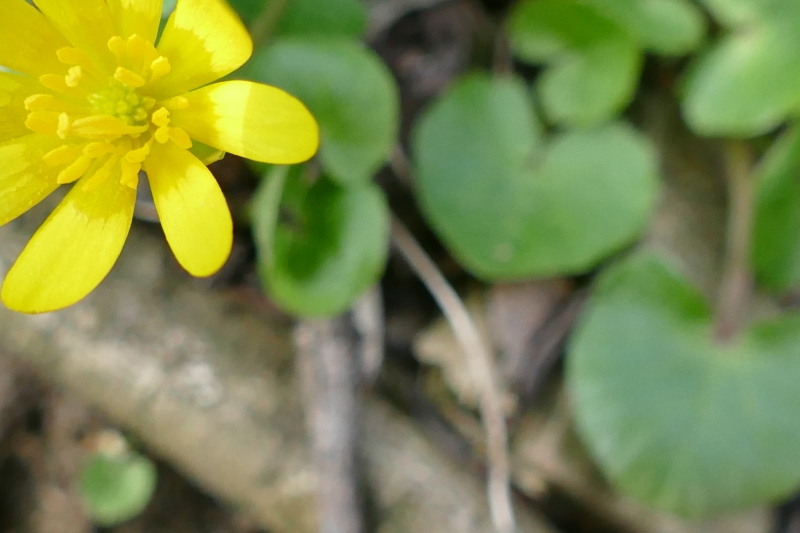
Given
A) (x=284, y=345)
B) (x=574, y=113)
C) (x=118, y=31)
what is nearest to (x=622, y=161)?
(x=574, y=113)

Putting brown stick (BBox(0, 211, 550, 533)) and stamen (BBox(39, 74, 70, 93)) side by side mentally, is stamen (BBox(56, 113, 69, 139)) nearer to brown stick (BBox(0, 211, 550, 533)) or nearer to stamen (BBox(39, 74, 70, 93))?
stamen (BBox(39, 74, 70, 93))

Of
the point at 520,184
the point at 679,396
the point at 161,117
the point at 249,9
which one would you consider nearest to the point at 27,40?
the point at 161,117

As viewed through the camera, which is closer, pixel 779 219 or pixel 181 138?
pixel 181 138

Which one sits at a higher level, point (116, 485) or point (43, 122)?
point (43, 122)

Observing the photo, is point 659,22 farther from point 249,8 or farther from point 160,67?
point 160,67

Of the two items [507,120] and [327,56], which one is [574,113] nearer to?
[507,120]

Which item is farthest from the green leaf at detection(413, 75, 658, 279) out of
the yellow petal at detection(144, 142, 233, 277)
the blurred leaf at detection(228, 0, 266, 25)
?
the yellow petal at detection(144, 142, 233, 277)

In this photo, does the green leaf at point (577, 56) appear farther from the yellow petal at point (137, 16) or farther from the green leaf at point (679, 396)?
the yellow petal at point (137, 16)
